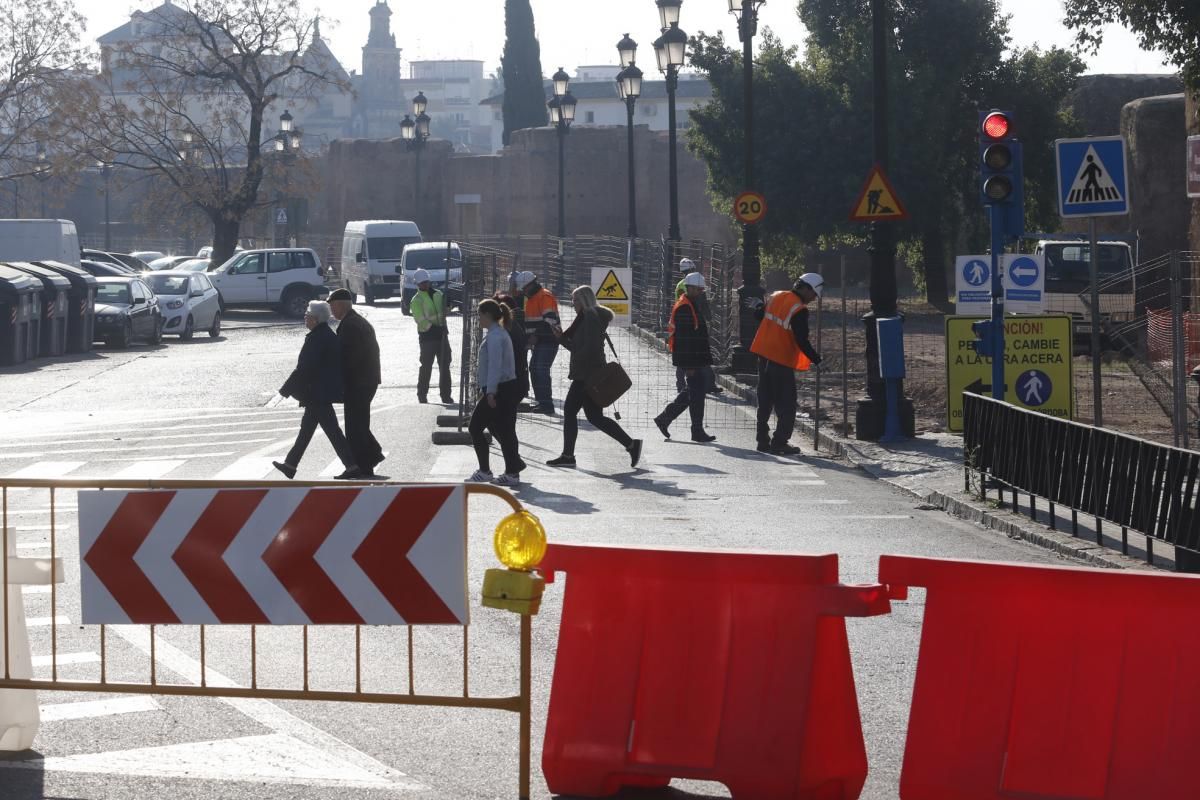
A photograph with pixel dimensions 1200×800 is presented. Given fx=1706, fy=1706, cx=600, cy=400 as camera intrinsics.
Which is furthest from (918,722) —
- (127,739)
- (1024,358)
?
(1024,358)

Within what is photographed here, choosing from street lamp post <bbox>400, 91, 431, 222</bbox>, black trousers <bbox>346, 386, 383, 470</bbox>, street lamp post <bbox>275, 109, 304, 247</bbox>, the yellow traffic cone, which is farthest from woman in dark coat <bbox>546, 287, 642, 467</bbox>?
street lamp post <bbox>400, 91, 431, 222</bbox>

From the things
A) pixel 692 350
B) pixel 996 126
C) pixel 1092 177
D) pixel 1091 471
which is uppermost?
pixel 996 126

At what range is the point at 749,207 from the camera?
24875 mm

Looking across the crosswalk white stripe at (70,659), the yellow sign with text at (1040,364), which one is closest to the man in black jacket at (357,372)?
the yellow sign with text at (1040,364)

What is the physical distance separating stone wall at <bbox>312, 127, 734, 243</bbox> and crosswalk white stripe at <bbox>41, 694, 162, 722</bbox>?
190ft

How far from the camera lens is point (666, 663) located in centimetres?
549

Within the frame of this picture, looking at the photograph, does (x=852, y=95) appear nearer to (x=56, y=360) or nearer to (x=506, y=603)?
(x=56, y=360)

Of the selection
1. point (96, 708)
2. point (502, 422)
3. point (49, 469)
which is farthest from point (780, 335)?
point (96, 708)

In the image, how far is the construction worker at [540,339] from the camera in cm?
2073

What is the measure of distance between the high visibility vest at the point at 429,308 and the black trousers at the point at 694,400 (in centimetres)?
486

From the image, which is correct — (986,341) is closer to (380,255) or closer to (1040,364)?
(1040,364)

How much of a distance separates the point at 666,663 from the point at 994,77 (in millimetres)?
38732

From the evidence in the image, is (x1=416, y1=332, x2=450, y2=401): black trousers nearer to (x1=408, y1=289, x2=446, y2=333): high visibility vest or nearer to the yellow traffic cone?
(x1=408, y1=289, x2=446, y2=333): high visibility vest

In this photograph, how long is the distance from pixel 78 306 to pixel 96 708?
2700cm
